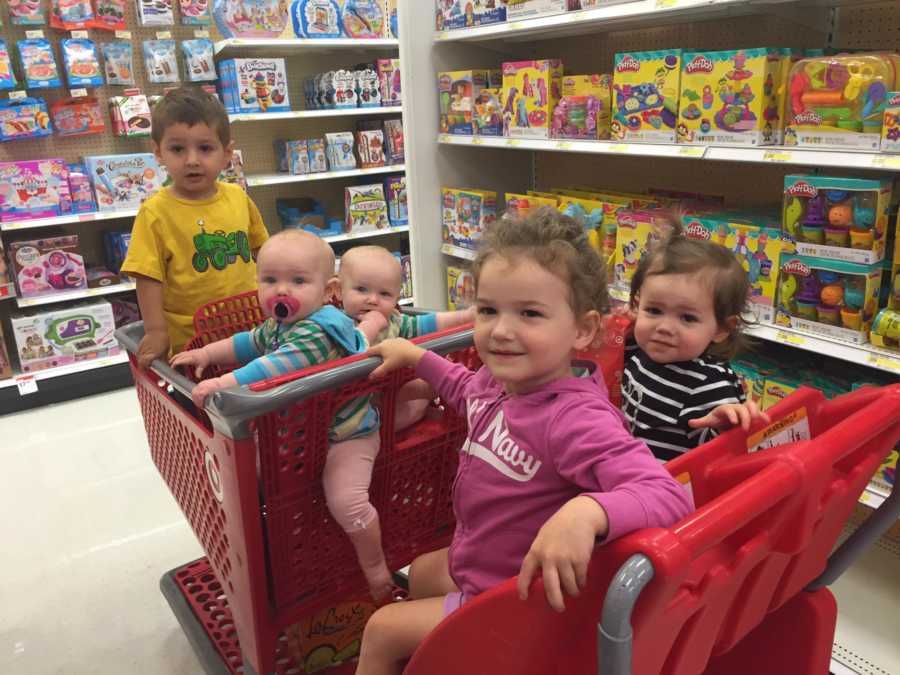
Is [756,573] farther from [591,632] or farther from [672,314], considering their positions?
[672,314]

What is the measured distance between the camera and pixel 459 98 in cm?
305

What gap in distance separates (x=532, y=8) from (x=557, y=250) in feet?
6.14

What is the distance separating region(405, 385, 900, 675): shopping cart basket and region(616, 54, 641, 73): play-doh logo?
59.7 inches

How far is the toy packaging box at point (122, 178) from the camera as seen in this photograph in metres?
3.68

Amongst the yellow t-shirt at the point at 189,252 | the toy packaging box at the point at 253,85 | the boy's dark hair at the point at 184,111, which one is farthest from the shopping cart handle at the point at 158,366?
the toy packaging box at the point at 253,85

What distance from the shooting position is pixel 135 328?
171 cm

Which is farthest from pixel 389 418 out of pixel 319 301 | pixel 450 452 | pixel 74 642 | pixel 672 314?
pixel 74 642

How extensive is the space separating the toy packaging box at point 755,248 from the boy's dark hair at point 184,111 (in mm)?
1294

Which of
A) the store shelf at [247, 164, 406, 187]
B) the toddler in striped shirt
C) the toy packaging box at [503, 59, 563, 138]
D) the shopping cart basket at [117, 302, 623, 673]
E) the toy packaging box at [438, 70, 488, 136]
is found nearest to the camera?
the shopping cart basket at [117, 302, 623, 673]

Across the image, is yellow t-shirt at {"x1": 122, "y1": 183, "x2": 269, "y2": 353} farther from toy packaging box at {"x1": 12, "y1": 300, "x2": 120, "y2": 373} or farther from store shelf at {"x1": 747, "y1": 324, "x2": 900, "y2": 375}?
toy packaging box at {"x1": 12, "y1": 300, "x2": 120, "y2": 373}

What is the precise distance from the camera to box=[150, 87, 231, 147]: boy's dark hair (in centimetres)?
182

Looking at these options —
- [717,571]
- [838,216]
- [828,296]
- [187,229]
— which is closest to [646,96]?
[838,216]

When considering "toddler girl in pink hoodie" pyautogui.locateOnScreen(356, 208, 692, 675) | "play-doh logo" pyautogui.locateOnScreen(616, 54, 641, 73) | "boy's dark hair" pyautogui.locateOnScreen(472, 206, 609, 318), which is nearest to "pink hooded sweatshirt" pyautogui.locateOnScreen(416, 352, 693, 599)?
"toddler girl in pink hoodie" pyautogui.locateOnScreen(356, 208, 692, 675)

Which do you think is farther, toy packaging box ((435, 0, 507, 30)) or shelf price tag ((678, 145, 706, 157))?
toy packaging box ((435, 0, 507, 30))
